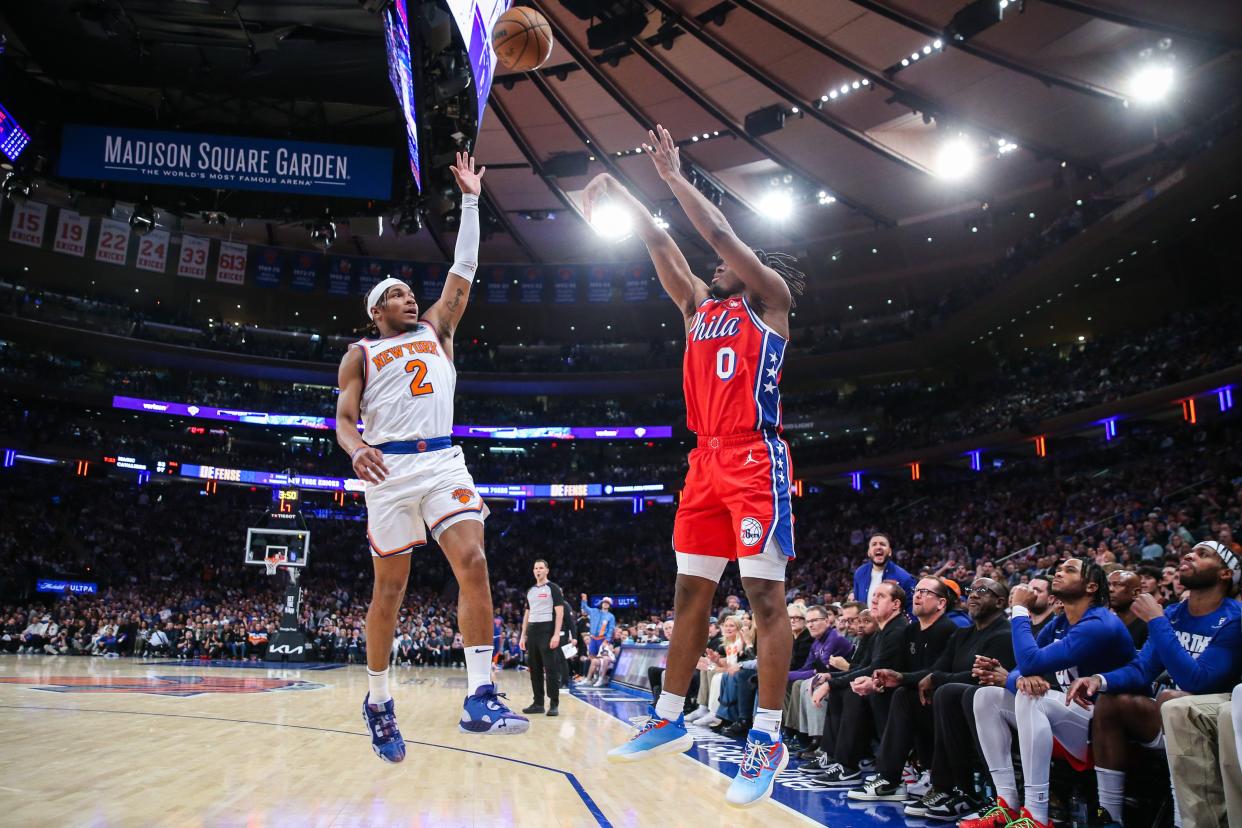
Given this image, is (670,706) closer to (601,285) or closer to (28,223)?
(601,285)

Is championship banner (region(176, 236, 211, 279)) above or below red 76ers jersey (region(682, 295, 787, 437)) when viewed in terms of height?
above

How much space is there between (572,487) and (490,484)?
129 inches

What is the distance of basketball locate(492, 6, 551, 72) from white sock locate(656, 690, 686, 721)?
563 cm

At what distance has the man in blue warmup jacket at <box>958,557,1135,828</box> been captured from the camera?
14.1 ft

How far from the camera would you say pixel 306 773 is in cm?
535

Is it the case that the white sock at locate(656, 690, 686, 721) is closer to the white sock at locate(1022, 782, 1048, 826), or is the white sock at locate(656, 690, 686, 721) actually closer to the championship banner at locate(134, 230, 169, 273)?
the white sock at locate(1022, 782, 1048, 826)

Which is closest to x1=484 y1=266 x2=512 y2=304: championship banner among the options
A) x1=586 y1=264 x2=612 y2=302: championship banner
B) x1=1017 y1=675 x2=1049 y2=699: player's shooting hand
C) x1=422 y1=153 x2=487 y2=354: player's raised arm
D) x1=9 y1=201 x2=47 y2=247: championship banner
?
x1=586 y1=264 x2=612 y2=302: championship banner

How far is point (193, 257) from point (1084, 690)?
31.1 meters

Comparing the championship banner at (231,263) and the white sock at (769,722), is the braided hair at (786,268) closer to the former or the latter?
the white sock at (769,722)

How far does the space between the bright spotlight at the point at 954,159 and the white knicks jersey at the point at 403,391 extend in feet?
67.6

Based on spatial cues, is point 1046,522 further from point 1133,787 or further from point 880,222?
point 1133,787

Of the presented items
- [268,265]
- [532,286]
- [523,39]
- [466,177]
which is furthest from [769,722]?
[268,265]

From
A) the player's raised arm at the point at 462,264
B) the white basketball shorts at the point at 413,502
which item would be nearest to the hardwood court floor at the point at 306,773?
the white basketball shorts at the point at 413,502

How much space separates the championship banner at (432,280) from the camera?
104 ft
